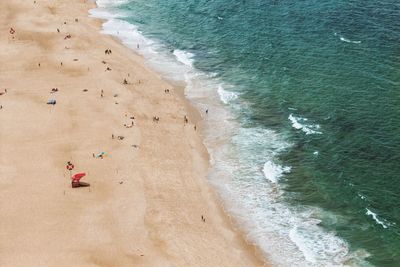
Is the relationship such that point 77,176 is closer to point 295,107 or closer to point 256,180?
point 256,180

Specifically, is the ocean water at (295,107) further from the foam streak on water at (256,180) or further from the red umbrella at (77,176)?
the red umbrella at (77,176)

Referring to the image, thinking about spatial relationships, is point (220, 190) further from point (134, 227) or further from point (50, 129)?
point (50, 129)

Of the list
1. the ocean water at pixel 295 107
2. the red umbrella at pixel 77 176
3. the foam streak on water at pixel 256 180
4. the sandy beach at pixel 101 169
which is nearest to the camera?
the sandy beach at pixel 101 169

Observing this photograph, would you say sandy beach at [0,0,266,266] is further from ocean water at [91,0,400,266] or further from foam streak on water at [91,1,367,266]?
ocean water at [91,0,400,266]

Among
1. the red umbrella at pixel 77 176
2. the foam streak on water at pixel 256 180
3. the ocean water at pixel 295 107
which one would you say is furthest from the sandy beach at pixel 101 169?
the ocean water at pixel 295 107

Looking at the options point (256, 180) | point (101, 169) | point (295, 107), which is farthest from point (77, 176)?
point (295, 107)

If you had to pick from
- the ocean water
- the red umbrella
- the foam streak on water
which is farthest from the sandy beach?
the ocean water
